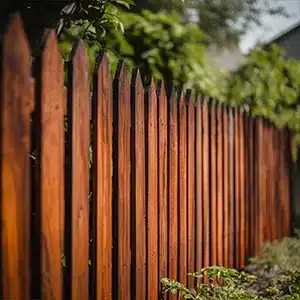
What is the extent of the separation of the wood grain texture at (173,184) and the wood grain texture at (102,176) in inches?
34.3

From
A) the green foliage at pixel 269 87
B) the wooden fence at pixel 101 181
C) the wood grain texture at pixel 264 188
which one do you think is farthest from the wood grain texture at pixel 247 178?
the green foliage at pixel 269 87

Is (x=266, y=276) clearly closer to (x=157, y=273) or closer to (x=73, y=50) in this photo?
(x=157, y=273)

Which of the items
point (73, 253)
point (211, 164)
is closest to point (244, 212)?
point (211, 164)

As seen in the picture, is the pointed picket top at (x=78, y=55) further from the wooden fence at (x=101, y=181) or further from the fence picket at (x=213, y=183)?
the fence picket at (x=213, y=183)

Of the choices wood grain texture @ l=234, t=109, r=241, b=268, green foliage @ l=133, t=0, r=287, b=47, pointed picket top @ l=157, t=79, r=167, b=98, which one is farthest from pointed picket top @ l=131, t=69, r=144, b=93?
green foliage @ l=133, t=0, r=287, b=47

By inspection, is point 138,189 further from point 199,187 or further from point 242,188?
point 242,188

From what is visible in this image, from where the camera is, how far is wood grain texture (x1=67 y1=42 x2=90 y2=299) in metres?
2.33

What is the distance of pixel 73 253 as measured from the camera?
2.34 metres

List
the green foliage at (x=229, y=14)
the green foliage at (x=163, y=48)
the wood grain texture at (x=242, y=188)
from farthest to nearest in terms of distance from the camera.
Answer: the green foliage at (x=229, y=14) → the green foliage at (x=163, y=48) → the wood grain texture at (x=242, y=188)

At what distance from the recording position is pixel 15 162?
6.44 ft

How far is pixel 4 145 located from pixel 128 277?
1312 mm

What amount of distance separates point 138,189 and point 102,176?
44 centimetres

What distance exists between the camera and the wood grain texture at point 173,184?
3520 mm

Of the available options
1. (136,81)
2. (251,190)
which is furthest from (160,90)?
(251,190)
